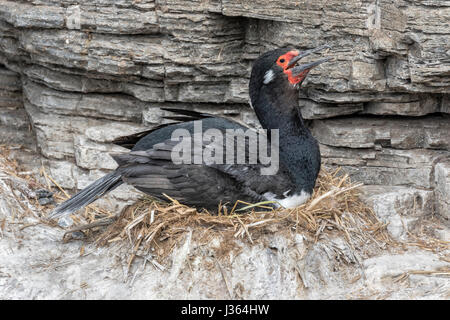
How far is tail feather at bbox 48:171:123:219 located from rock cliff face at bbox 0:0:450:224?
56.1 inches

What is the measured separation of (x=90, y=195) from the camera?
5336mm

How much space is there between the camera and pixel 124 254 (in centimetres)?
505

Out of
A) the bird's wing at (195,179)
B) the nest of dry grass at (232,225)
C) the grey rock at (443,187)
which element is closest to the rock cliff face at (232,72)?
the grey rock at (443,187)

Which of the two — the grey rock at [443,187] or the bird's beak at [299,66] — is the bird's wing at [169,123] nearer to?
the bird's beak at [299,66]

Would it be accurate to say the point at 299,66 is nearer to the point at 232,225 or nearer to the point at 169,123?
the point at 169,123

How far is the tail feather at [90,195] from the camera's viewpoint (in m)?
5.32

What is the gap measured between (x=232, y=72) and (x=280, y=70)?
111cm

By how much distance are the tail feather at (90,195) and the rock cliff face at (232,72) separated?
1.43m

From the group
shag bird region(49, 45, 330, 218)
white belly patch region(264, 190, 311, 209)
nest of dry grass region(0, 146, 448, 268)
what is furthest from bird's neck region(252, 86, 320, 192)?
nest of dry grass region(0, 146, 448, 268)

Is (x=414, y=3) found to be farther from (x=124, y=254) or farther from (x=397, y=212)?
(x=124, y=254)

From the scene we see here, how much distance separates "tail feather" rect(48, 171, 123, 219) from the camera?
5.32 m

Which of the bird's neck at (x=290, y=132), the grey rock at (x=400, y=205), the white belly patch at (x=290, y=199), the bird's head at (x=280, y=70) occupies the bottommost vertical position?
the grey rock at (x=400, y=205)

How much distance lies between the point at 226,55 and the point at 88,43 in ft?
4.21

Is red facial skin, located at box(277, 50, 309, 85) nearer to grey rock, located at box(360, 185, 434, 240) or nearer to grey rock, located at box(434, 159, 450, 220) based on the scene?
grey rock, located at box(360, 185, 434, 240)
